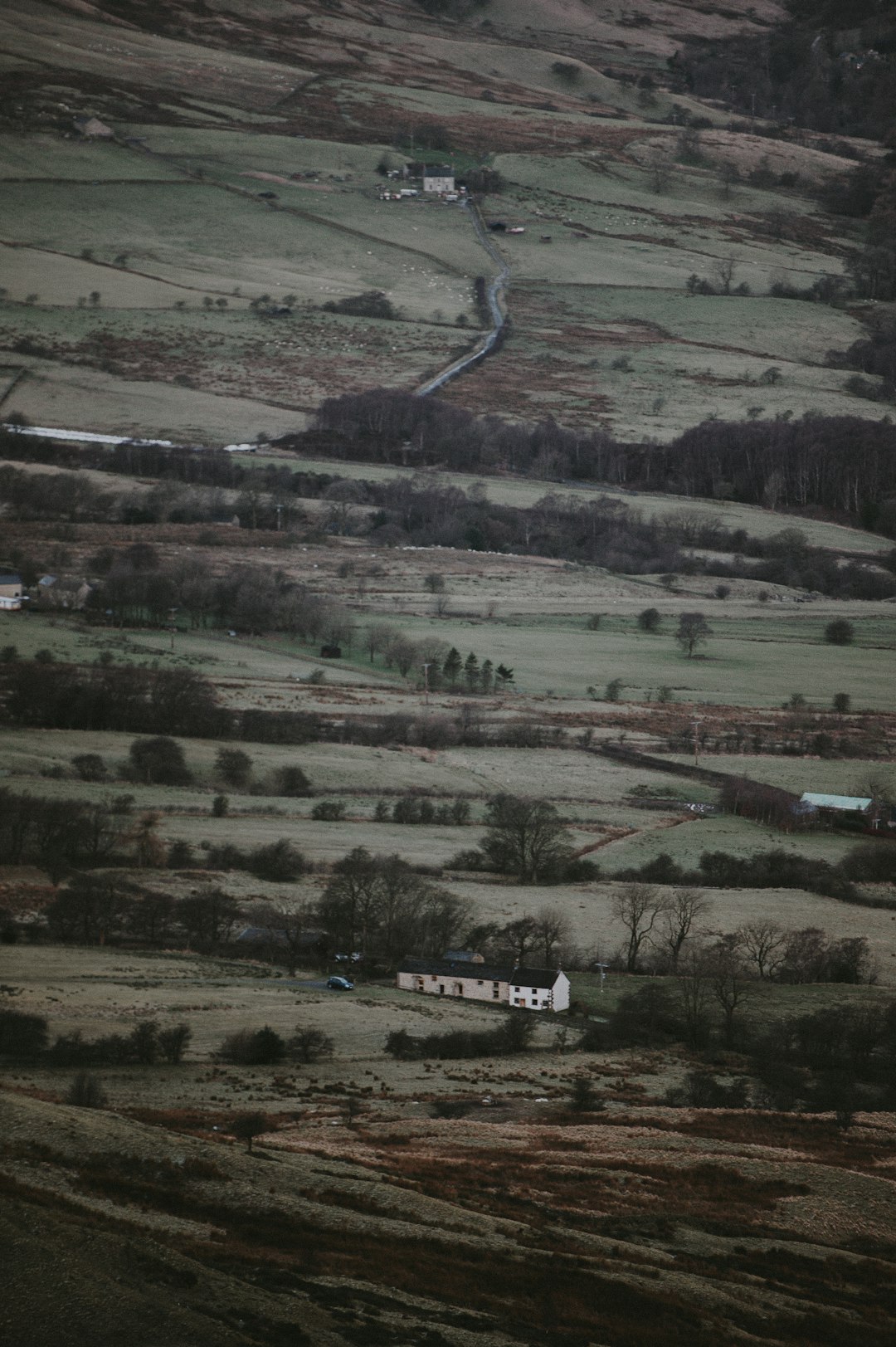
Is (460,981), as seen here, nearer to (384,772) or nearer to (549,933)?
(549,933)

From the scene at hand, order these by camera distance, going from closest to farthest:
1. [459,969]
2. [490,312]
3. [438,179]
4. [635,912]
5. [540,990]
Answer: [540,990]
[459,969]
[635,912]
[490,312]
[438,179]

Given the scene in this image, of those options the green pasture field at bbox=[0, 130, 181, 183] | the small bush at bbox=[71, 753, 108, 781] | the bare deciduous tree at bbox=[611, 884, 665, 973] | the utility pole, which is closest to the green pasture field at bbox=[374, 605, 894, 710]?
the utility pole

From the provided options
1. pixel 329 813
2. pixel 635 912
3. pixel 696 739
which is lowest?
pixel 329 813

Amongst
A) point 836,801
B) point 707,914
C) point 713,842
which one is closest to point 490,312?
point 836,801

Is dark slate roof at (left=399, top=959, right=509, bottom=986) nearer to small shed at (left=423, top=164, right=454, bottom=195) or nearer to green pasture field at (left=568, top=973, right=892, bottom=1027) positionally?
green pasture field at (left=568, top=973, right=892, bottom=1027)

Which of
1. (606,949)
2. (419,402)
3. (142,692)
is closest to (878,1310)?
(606,949)

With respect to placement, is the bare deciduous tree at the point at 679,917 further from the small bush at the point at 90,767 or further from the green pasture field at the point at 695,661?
the green pasture field at the point at 695,661

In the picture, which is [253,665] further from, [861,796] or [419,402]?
[419,402]

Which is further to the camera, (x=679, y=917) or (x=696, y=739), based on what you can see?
(x=696, y=739)
